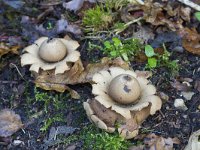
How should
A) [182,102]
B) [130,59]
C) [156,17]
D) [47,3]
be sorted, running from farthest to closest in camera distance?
[47,3], [156,17], [130,59], [182,102]

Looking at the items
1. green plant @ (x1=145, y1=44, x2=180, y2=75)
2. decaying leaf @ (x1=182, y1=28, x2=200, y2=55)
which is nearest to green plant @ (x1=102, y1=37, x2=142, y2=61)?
green plant @ (x1=145, y1=44, x2=180, y2=75)

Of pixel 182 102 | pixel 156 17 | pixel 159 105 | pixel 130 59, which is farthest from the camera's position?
pixel 156 17

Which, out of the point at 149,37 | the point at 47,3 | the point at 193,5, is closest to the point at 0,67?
the point at 47,3

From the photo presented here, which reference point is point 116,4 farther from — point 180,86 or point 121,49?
point 180,86

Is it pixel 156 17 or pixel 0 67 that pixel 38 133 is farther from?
pixel 156 17

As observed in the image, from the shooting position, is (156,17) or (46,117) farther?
(156,17)

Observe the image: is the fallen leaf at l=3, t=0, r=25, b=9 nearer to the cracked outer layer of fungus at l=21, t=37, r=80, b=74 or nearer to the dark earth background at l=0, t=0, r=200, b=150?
the dark earth background at l=0, t=0, r=200, b=150

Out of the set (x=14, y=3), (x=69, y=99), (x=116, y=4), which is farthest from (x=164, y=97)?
(x=14, y=3)

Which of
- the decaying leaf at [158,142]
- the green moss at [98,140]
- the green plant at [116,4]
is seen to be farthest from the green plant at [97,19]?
the decaying leaf at [158,142]
